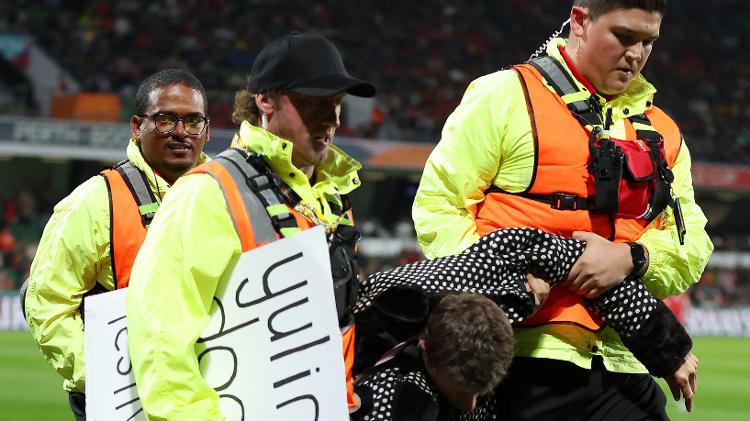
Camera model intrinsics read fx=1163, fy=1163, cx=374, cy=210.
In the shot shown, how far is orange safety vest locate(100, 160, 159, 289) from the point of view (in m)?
4.44

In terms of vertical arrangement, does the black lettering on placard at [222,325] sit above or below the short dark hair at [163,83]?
below

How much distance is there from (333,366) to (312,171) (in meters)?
0.62

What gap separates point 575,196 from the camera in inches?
146

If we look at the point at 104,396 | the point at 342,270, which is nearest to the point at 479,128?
the point at 342,270

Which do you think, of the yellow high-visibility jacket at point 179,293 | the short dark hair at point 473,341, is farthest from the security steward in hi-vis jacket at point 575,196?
the yellow high-visibility jacket at point 179,293

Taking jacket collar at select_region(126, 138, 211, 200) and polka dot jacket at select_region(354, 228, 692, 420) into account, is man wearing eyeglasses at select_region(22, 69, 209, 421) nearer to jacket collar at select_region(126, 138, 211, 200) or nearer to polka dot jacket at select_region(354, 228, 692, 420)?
jacket collar at select_region(126, 138, 211, 200)

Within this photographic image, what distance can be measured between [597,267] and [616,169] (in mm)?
318

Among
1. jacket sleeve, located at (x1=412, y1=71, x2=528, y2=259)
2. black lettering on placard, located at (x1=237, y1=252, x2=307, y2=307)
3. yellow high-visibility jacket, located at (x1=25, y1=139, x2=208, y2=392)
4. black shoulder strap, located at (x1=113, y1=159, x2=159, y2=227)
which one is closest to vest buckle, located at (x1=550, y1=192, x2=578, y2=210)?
jacket sleeve, located at (x1=412, y1=71, x2=528, y2=259)

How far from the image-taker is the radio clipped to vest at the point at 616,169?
366 cm

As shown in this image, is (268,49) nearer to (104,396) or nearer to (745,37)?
(104,396)

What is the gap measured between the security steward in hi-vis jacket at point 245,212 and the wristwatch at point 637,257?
0.94m

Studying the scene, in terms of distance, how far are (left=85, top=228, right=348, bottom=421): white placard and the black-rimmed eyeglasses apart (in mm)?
1805

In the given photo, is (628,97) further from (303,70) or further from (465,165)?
(303,70)

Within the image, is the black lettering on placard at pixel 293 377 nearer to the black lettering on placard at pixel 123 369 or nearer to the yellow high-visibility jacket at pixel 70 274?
the black lettering on placard at pixel 123 369
